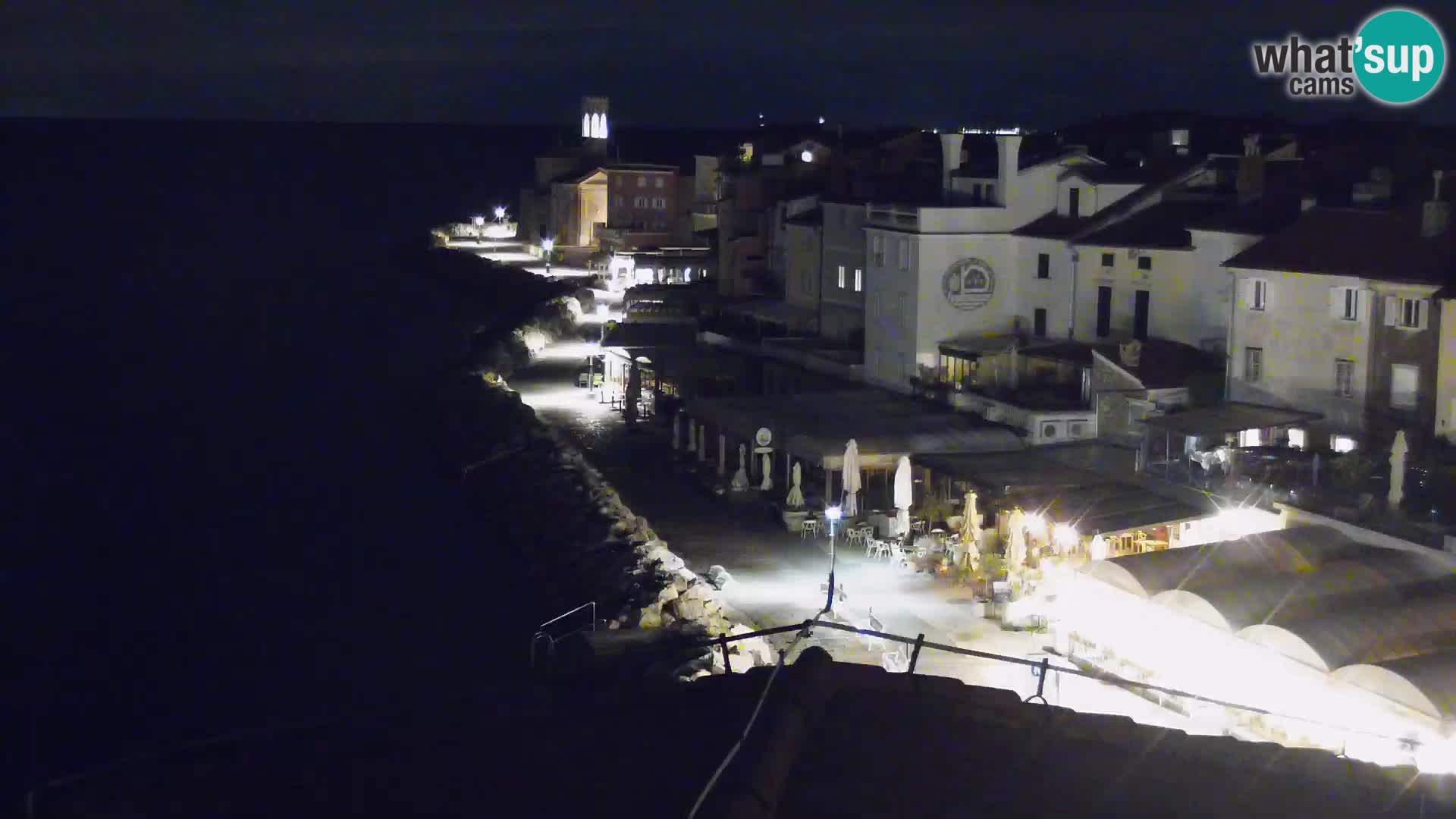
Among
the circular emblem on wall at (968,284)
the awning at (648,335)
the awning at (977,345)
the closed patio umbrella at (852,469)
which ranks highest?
the circular emblem on wall at (968,284)

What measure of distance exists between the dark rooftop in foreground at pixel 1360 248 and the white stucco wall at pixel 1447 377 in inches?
22.8

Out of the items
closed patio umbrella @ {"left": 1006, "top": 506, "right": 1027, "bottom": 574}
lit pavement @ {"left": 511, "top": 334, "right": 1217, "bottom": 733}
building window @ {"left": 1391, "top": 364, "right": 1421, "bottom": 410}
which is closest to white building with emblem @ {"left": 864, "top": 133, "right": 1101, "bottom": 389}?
lit pavement @ {"left": 511, "top": 334, "right": 1217, "bottom": 733}

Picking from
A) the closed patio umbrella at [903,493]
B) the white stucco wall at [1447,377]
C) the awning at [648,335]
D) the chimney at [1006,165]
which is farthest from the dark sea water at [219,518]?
the white stucco wall at [1447,377]

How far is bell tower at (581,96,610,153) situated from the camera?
242ft

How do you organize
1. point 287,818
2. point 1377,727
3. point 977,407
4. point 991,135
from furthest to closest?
1. point 991,135
2. point 977,407
3. point 1377,727
4. point 287,818

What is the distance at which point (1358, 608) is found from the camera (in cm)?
1382

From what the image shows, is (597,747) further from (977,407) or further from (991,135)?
(991,135)

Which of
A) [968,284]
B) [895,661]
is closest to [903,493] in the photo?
A: [895,661]

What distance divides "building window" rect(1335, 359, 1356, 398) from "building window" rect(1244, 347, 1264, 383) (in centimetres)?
132

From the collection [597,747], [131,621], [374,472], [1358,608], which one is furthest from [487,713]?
[374,472]

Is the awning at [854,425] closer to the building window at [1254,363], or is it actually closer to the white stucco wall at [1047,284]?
the building window at [1254,363]

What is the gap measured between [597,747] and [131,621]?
18.2 metres

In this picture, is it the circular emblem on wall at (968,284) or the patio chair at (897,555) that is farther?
the circular emblem on wall at (968,284)

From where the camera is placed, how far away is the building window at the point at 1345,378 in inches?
892
